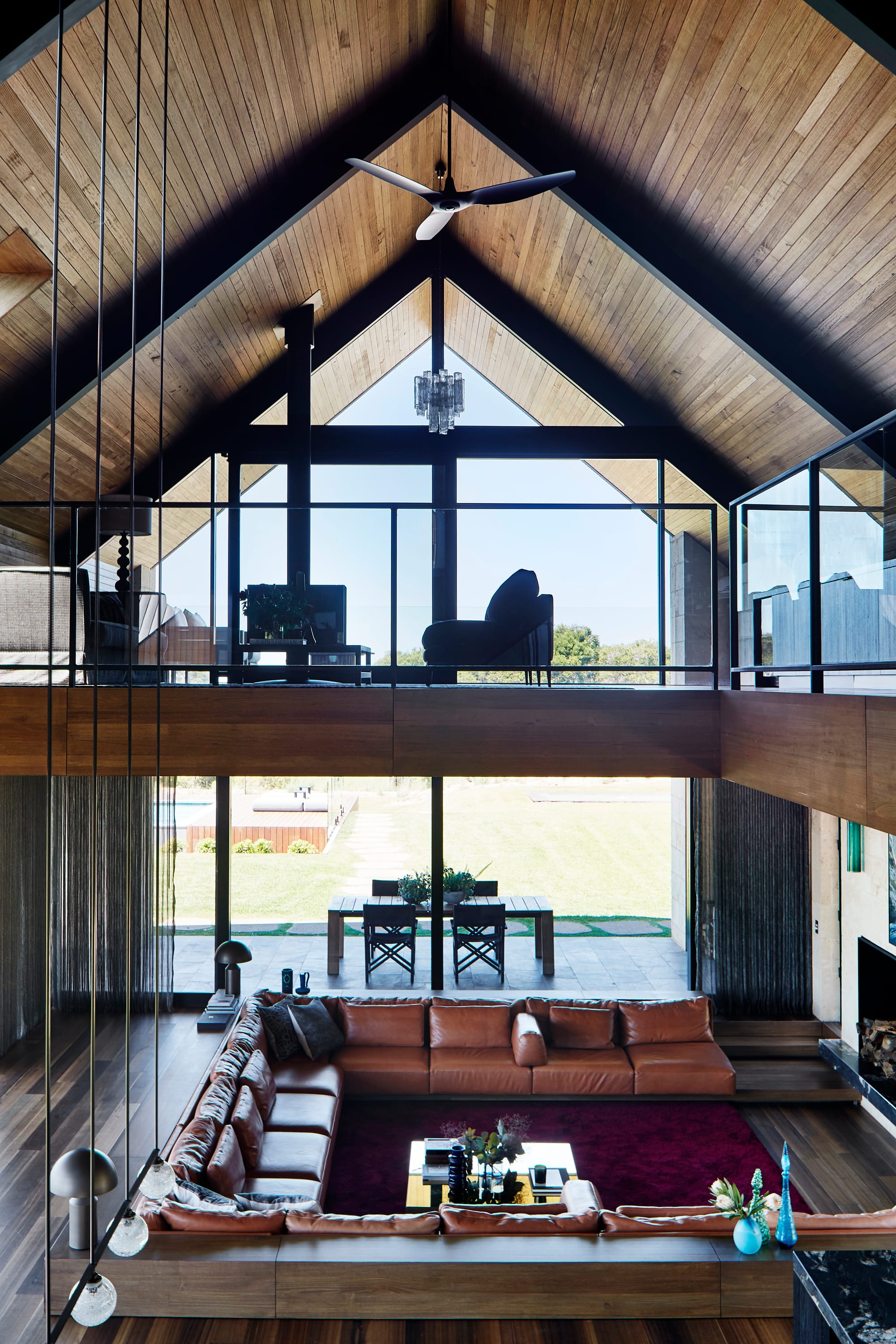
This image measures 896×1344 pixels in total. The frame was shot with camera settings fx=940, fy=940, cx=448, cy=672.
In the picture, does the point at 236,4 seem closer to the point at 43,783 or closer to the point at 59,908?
the point at 43,783

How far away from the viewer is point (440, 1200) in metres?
5.78

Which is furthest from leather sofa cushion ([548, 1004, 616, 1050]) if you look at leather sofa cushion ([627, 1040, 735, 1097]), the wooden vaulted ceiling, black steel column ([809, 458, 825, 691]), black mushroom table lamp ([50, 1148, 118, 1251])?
the wooden vaulted ceiling

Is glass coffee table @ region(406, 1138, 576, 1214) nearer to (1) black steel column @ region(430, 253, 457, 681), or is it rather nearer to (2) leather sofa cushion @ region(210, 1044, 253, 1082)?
(2) leather sofa cushion @ region(210, 1044, 253, 1082)

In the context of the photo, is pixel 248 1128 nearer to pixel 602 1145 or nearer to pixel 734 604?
pixel 602 1145

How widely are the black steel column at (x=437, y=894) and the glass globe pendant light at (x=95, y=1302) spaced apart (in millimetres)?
6772

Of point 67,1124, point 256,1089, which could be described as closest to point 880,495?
point 256,1089

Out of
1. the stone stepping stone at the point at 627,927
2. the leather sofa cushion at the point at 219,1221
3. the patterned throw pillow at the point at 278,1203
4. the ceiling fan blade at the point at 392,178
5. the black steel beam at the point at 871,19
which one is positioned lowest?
the patterned throw pillow at the point at 278,1203

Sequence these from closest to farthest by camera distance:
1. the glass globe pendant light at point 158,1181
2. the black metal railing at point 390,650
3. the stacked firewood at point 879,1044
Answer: the glass globe pendant light at point 158,1181
the black metal railing at point 390,650
the stacked firewood at point 879,1044

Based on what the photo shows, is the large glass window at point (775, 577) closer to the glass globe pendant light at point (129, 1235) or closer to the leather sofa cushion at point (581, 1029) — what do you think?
the glass globe pendant light at point (129, 1235)

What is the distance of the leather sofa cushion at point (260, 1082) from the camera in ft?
21.0

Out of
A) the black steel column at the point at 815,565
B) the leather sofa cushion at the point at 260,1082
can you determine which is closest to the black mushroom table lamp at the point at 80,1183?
the leather sofa cushion at the point at 260,1082

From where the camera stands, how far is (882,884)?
741 cm

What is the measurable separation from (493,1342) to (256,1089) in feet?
8.51

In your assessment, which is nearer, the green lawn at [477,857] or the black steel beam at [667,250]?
the black steel beam at [667,250]
